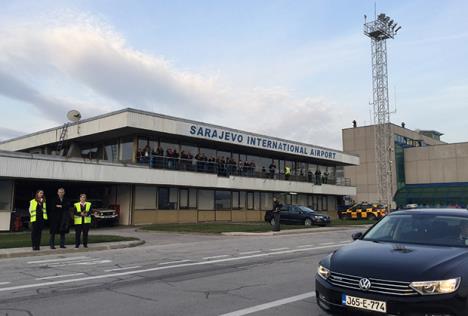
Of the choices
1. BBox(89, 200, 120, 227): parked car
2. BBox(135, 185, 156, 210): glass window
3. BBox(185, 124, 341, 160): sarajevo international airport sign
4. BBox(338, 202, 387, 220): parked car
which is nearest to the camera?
BBox(89, 200, 120, 227): parked car

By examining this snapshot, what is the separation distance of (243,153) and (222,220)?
6.91 m

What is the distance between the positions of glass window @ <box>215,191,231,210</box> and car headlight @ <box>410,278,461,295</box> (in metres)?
33.1

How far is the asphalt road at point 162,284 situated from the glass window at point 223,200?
2307 centimetres

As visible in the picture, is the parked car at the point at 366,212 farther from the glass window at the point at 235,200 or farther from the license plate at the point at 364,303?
the license plate at the point at 364,303

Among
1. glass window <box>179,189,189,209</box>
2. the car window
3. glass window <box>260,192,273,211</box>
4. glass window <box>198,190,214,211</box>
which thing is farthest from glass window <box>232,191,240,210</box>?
the car window

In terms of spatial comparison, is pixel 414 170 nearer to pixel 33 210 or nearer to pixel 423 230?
pixel 33 210

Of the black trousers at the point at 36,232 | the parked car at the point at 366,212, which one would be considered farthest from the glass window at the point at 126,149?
the parked car at the point at 366,212

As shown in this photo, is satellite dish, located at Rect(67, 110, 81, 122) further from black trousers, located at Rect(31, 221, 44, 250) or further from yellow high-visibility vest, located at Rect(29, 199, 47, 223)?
black trousers, located at Rect(31, 221, 44, 250)

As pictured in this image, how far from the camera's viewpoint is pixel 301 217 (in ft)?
102

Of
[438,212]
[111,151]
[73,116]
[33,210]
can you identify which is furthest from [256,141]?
[438,212]

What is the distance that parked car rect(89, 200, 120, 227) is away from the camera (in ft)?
93.7

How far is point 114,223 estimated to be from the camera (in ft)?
100

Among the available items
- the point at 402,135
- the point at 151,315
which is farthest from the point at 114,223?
the point at 402,135

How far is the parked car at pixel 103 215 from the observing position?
93.7 ft
